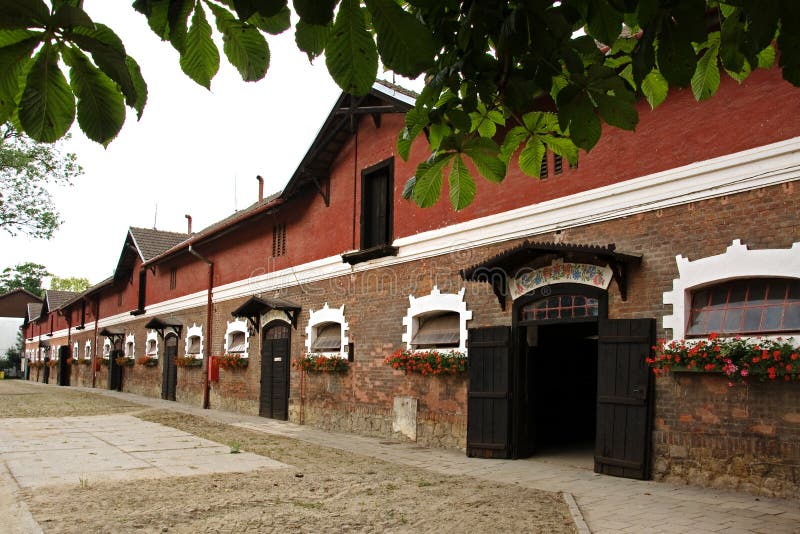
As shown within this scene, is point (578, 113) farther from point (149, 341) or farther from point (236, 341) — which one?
point (149, 341)

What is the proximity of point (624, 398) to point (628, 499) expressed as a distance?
160 cm

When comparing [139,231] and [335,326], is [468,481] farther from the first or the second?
[139,231]

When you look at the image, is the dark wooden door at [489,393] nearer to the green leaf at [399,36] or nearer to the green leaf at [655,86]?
the green leaf at [655,86]

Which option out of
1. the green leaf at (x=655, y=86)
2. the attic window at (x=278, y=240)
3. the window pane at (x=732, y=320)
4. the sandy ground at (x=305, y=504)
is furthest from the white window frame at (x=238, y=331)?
the green leaf at (x=655, y=86)

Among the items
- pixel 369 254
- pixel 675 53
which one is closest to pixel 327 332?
pixel 369 254

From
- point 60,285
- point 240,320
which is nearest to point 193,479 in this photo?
point 240,320

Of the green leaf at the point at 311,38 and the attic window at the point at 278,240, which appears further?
the attic window at the point at 278,240

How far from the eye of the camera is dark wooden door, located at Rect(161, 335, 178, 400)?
79.8 ft

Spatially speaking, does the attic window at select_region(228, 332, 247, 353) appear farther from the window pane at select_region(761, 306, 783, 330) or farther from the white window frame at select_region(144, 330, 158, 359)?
the window pane at select_region(761, 306, 783, 330)

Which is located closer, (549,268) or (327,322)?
(549,268)

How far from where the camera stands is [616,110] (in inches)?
106

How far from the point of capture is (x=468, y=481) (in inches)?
342

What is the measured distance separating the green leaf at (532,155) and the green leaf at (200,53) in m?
1.64

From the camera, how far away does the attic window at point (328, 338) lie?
1509 cm
